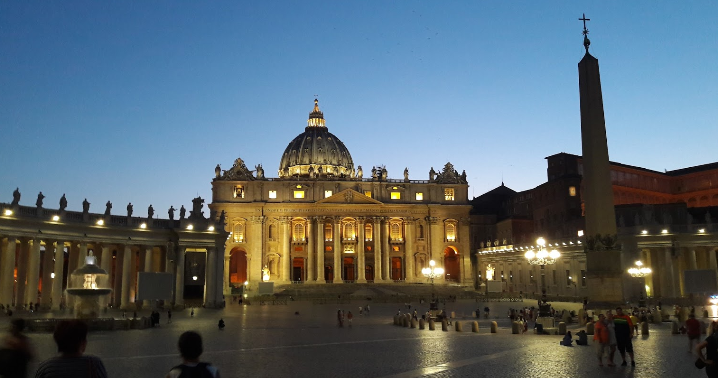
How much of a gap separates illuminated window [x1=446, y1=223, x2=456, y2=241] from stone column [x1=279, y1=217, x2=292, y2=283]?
25.4 metres

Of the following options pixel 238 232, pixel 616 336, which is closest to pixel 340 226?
pixel 238 232

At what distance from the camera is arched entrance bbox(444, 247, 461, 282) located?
10338 cm

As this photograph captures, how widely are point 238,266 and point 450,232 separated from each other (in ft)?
113

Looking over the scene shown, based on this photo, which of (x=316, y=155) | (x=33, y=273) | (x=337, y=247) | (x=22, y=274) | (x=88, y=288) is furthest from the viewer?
(x=316, y=155)

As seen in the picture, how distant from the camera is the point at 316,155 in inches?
4911

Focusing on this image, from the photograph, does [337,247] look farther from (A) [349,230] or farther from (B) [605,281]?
(B) [605,281]

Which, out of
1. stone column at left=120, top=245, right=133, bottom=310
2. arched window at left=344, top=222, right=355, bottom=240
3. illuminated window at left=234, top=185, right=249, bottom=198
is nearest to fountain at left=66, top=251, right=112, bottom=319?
stone column at left=120, top=245, right=133, bottom=310

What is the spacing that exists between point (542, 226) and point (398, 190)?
2454 cm

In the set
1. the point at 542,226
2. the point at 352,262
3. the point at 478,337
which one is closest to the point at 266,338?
the point at 478,337

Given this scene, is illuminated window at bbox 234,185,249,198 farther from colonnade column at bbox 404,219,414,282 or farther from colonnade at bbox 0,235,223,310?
colonnade at bbox 0,235,223,310

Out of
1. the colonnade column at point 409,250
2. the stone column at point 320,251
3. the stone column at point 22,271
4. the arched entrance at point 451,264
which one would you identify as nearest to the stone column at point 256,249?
the stone column at point 320,251

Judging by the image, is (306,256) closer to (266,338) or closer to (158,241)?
(158,241)

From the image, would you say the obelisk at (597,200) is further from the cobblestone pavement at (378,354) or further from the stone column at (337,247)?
the stone column at (337,247)

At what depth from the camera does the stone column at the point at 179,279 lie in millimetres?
51750
